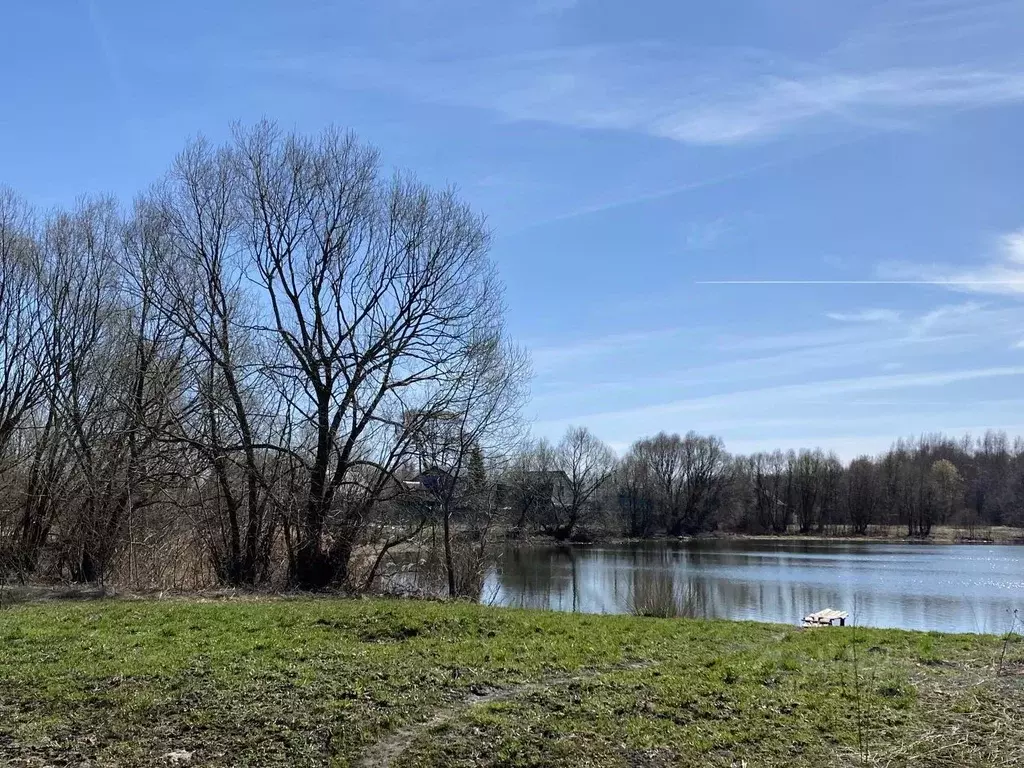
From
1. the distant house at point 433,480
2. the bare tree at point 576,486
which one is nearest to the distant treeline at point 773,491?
the bare tree at point 576,486

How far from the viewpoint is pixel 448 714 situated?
5.68 metres

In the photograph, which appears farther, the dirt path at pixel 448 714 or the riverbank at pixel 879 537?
the riverbank at pixel 879 537

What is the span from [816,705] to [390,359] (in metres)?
12.5

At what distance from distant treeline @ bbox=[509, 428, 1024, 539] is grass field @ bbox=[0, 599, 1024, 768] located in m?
53.9

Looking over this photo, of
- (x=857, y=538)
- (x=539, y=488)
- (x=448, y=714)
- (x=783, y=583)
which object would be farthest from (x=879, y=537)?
(x=448, y=714)

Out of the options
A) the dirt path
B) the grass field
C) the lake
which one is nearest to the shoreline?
the lake

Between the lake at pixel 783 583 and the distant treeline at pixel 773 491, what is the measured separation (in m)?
17.8

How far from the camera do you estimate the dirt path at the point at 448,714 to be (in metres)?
4.90

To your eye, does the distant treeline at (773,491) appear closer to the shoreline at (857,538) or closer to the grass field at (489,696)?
the shoreline at (857,538)

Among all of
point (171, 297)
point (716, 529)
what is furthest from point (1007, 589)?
point (716, 529)

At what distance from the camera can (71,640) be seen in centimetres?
821

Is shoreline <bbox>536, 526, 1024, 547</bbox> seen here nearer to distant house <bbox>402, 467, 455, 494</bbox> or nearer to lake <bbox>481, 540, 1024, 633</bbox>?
lake <bbox>481, 540, 1024, 633</bbox>

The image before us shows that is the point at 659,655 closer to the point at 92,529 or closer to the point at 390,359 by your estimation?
the point at 390,359

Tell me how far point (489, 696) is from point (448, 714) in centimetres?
60
